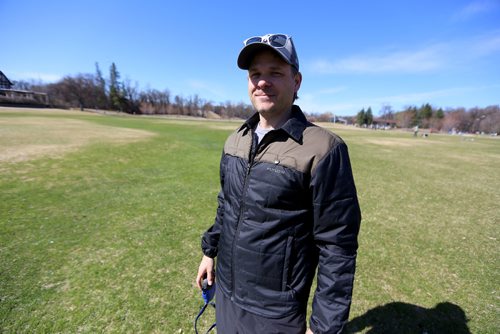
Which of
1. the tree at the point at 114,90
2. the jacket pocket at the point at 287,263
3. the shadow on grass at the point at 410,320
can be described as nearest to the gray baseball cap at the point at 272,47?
the jacket pocket at the point at 287,263

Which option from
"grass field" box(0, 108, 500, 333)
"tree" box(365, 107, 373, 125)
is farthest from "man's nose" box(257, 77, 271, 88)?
"tree" box(365, 107, 373, 125)

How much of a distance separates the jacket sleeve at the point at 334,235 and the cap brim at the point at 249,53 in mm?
932

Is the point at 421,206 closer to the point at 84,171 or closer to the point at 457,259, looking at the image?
the point at 457,259

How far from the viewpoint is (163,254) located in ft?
17.3

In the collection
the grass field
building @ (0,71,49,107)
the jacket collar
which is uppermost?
building @ (0,71,49,107)

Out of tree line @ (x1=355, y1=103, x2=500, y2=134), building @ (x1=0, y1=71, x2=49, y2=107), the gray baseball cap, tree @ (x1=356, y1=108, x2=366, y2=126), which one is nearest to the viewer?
the gray baseball cap

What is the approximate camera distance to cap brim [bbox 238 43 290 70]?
1882 mm

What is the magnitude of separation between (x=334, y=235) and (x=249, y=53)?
1.63m

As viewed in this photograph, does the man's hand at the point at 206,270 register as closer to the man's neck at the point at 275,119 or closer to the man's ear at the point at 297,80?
the man's neck at the point at 275,119

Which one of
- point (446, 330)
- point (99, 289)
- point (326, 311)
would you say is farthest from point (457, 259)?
point (99, 289)

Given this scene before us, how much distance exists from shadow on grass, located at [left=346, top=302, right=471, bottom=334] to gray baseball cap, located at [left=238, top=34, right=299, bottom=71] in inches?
158

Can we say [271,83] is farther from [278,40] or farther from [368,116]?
[368,116]

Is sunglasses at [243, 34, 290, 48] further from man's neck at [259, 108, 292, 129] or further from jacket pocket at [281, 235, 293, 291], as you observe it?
jacket pocket at [281, 235, 293, 291]

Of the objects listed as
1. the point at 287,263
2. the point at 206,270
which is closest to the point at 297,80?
the point at 287,263
